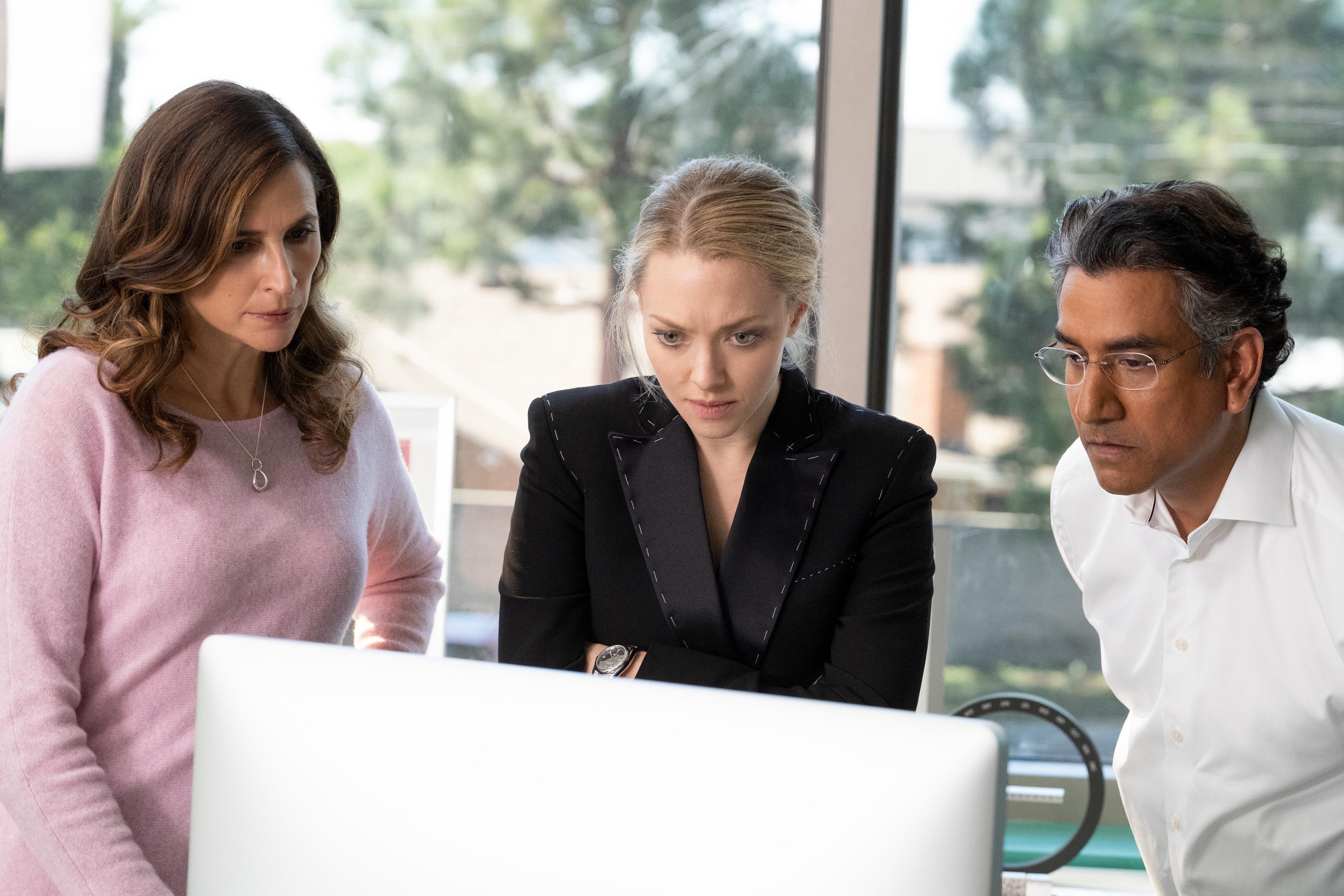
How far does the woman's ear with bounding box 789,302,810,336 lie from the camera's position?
1643 millimetres

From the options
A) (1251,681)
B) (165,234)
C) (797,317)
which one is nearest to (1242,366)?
(1251,681)

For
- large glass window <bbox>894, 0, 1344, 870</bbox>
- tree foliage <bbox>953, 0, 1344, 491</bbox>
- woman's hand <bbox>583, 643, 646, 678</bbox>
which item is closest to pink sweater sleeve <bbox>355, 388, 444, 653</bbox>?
woman's hand <bbox>583, 643, 646, 678</bbox>

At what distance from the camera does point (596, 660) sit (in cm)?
160

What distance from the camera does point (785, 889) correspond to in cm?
66

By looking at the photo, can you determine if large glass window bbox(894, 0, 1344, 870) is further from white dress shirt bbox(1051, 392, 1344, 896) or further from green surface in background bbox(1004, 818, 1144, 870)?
white dress shirt bbox(1051, 392, 1344, 896)

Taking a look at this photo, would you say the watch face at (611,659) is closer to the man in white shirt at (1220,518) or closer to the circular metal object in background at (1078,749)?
the man in white shirt at (1220,518)

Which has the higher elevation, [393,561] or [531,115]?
[531,115]

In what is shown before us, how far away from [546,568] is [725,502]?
274 mm

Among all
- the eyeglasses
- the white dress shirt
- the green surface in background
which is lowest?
the green surface in background

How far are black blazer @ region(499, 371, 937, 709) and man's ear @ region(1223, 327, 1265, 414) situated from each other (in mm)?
419

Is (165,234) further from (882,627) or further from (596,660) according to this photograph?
(882,627)

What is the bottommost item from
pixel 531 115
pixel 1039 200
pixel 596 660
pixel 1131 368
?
pixel 596 660

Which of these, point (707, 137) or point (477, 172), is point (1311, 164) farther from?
point (477, 172)

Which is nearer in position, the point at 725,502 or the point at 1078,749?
→ the point at 725,502
